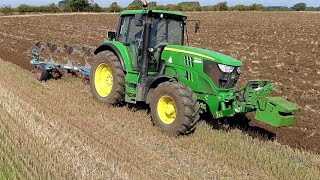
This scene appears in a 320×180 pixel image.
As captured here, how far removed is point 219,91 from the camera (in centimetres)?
625

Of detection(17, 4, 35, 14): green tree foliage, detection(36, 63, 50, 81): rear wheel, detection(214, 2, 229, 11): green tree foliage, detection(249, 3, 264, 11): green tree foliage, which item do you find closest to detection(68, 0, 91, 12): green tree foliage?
detection(17, 4, 35, 14): green tree foliage

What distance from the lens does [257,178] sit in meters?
4.79

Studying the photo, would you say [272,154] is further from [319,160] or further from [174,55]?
[174,55]

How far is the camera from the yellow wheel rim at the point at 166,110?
6.32m

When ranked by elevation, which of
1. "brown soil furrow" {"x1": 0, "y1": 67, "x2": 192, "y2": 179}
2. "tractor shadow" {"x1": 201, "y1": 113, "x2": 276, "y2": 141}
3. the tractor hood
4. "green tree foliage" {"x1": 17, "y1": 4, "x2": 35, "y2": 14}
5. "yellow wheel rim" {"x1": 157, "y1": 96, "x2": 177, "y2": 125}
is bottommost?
"tractor shadow" {"x1": 201, "y1": 113, "x2": 276, "y2": 141}

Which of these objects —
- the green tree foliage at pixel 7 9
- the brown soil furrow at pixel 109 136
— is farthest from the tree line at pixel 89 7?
the brown soil furrow at pixel 109 136

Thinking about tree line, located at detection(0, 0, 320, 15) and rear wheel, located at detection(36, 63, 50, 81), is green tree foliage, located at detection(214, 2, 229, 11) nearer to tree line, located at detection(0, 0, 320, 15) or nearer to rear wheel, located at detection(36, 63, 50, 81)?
tree line, located at detection(0, 0, 320, 15)

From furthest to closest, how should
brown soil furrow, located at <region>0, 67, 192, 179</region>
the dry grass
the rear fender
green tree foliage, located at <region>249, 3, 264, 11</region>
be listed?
green tree foliage, located at <region>249, 3, 264, 11</region> < the rear fender < brown soil furrow, located at <region>0, 67, 192, 179</region> < the dry grass

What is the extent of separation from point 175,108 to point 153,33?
5.12 feet

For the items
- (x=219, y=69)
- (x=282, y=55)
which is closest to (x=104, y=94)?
(x=219, y=69)

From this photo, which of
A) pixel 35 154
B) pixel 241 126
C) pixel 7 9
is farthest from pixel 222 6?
pixel 35 154

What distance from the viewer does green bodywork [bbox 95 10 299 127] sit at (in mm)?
5684

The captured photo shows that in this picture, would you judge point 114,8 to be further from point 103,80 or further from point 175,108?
point 175,108

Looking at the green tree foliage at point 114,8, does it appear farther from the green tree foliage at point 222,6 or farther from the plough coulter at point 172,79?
the plough coulter at point 172,79
